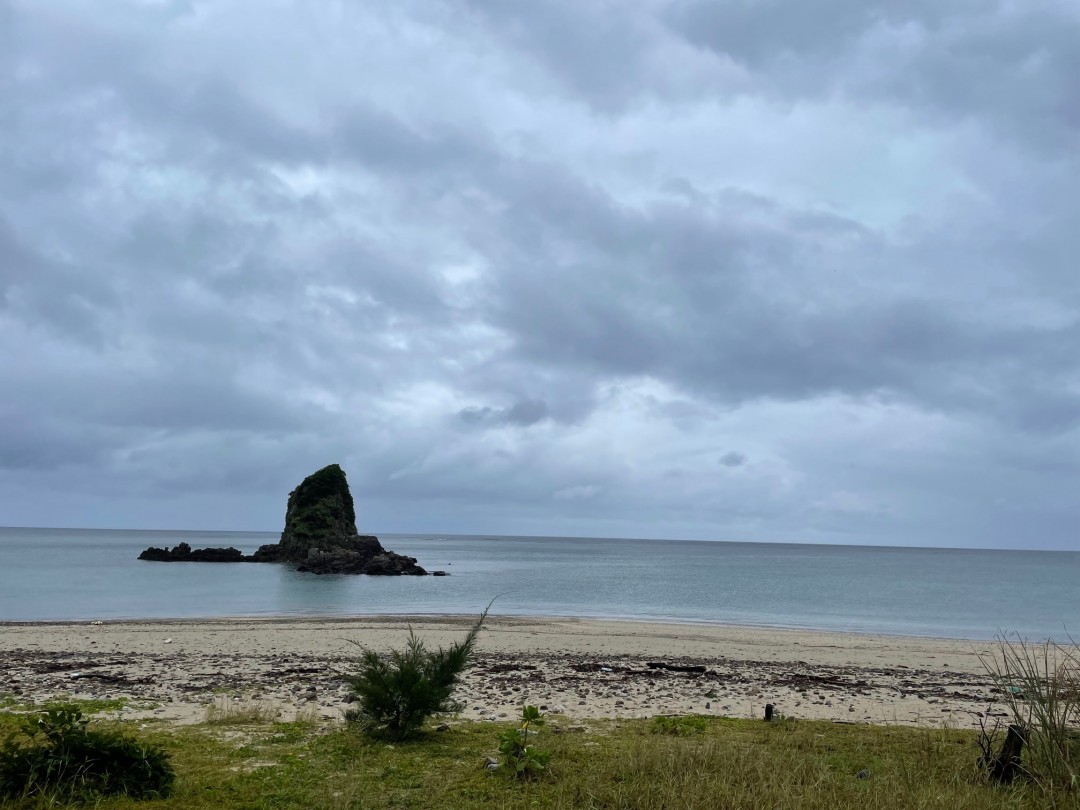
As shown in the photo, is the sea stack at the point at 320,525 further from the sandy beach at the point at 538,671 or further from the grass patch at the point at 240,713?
the grass patch at the point at 240,713

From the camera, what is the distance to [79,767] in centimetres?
745

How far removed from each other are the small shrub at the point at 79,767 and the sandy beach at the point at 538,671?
4260mm

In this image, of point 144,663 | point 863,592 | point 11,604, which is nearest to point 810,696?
point 144,663

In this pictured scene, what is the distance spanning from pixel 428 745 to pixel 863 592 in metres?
75.9

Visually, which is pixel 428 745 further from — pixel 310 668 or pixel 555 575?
pixel 555 575

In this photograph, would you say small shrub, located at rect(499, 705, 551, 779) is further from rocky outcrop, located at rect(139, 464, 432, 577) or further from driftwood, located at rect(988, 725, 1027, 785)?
rocky outcrop, located at rect(139, 464, 432, 577)

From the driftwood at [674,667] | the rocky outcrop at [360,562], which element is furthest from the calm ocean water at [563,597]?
the driftwood at [674,667]

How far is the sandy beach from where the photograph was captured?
14875 millimetres

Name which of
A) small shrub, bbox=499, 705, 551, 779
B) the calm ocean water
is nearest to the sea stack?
the calm ocean water

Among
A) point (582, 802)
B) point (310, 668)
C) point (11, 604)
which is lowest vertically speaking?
point (11, 604)

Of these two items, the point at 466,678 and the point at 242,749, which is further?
the point at 466,678

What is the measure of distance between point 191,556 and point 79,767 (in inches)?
4905

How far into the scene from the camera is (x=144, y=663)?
2067 cm

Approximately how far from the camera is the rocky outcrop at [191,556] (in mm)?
116438
